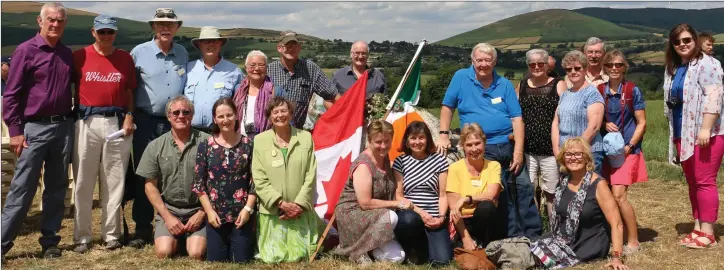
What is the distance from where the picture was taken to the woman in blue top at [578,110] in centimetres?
644

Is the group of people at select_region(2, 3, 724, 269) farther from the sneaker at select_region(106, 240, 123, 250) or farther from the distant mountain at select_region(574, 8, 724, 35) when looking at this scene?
the distant mountain at select_region(574, 8, 724, 35)

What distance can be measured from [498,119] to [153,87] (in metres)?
3.31

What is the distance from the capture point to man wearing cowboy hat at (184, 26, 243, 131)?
683cm

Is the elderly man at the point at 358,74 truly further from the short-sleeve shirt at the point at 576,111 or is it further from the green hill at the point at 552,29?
the green hill at the point at 552,29

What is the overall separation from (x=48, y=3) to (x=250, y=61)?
1.84 m

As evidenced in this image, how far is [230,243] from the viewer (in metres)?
6.31

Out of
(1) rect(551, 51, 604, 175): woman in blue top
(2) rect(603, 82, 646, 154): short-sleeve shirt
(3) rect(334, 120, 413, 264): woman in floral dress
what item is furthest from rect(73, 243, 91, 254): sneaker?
(2) rect(603, 82, 646, 154): short-sleeve shirt

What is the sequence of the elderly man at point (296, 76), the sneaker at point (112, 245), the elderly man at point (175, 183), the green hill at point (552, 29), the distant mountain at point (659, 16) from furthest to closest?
the distant mountain at point (659, 16) < the green hill at point (552, 29) < the elderly man at point (296, 76) < the sneaker at point (112, 245) < the elderly man at point (175, 183)

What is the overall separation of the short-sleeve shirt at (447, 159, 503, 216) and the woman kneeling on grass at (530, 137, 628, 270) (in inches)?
22.4

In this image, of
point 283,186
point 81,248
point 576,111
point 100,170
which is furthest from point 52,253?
point 576,111

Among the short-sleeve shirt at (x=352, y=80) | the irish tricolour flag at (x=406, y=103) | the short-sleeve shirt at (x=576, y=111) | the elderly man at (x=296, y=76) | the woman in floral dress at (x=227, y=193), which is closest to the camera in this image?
the woman in floral dress at (x=227, y=193)

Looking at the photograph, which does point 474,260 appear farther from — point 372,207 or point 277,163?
point 277,163

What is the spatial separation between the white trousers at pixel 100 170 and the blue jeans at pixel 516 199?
349cm

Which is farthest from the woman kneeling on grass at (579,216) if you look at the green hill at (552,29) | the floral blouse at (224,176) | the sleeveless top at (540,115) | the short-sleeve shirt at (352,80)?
the green hill at (552,29)
